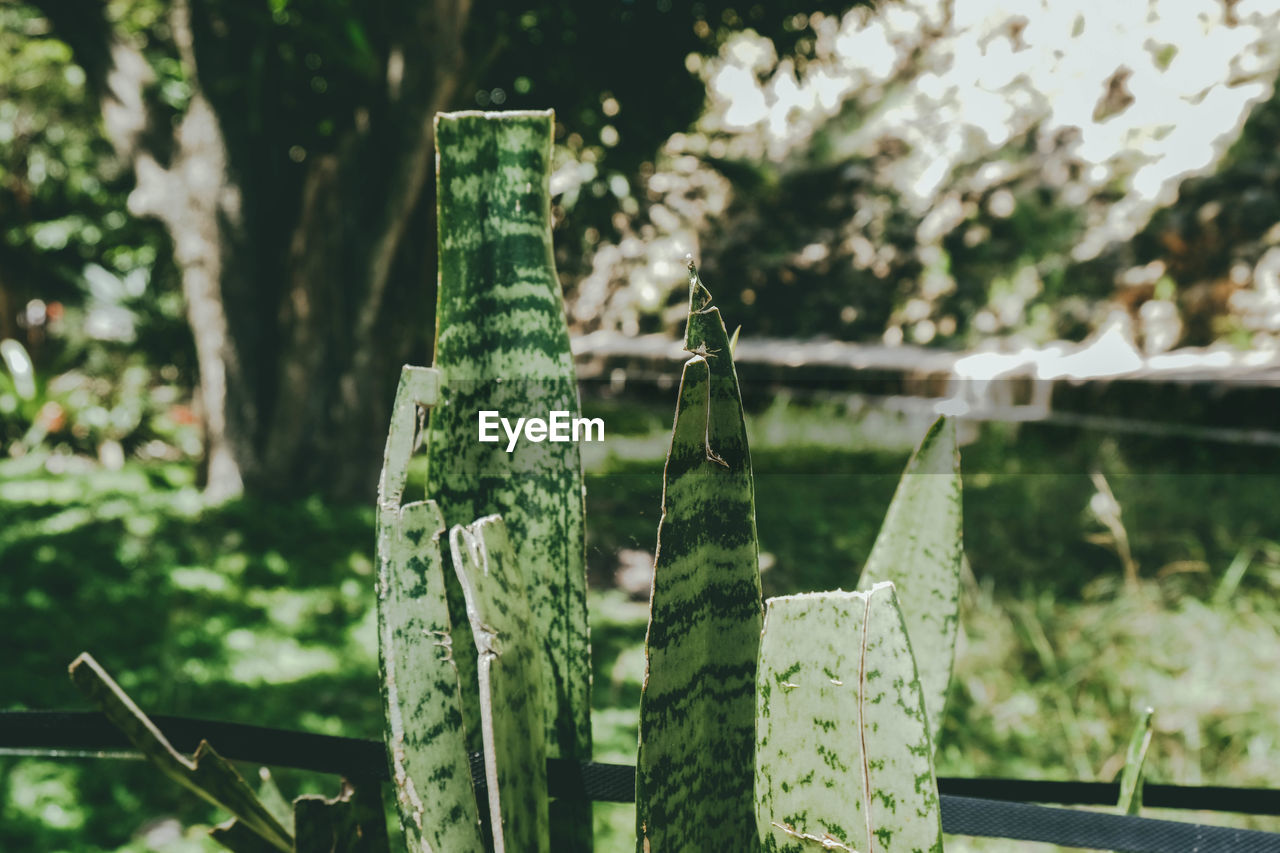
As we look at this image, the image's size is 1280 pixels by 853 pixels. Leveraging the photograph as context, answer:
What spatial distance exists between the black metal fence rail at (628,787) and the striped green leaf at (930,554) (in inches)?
2.7

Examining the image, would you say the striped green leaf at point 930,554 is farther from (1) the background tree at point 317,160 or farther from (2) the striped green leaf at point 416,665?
(1) the background tree at point 317,160

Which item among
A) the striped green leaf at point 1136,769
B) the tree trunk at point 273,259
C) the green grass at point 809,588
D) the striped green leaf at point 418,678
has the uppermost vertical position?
the tree trunk at point 273,259

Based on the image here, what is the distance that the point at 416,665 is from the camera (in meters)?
0.33

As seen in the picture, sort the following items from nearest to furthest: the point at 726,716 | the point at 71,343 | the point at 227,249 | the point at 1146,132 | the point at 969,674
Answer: the point at 726,716, the point at 969,674, the point at 227,249, the point at 1146,132, the point at 71,343

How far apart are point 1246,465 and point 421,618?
437 centimetres

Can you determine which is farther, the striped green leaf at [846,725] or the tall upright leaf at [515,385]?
the tall upright leaf at [515,385]

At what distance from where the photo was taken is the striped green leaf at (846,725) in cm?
26

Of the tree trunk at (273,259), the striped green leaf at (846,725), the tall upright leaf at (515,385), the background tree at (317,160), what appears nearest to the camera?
the striped green leaf at (846,725)

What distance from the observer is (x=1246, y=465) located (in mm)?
3629

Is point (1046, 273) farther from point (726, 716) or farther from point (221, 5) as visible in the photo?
point (726, 716)

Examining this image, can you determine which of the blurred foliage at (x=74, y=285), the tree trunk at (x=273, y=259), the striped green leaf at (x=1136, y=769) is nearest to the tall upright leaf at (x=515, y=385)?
the striped green leaf at (x=1136, y=769)

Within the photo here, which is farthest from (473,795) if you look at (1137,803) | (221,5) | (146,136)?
(146,136)

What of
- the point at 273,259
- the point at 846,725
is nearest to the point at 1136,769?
the point at 846,725

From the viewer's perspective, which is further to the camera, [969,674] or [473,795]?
[969,674]
